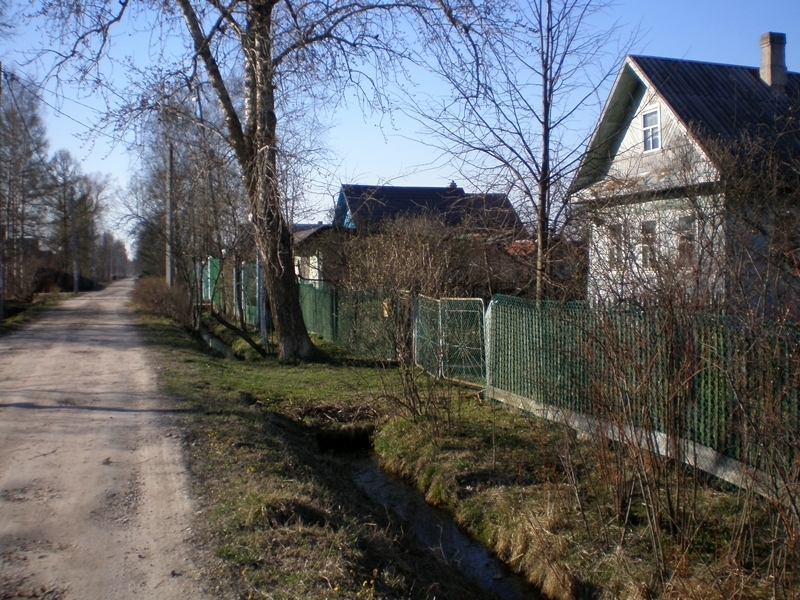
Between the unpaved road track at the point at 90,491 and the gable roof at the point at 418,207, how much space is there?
524 centimetres

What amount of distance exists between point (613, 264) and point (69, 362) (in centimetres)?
1111

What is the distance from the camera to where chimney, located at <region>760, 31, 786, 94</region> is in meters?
17.9

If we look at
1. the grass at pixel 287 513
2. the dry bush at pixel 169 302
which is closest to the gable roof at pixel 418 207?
the grass at pixel 287 513

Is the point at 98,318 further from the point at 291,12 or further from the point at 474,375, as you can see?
the point at 474,375

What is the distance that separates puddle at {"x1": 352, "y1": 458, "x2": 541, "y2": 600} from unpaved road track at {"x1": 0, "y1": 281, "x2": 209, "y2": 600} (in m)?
2.28

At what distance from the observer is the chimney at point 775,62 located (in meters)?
17.9

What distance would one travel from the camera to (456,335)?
10984 mm

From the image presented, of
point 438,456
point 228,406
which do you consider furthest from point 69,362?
point 438,456

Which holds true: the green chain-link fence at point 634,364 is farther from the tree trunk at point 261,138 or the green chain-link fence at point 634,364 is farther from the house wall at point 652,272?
the tree trunk at point 261,138

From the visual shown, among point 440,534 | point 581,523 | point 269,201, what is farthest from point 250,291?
point 581,523

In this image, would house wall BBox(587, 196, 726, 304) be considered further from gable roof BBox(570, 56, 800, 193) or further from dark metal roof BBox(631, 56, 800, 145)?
dark metal roof BBox(631, 56, 800, 145)

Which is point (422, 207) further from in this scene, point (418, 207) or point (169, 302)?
point (169, 302)

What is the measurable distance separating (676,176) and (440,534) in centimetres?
771

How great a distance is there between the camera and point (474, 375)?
11.5m
